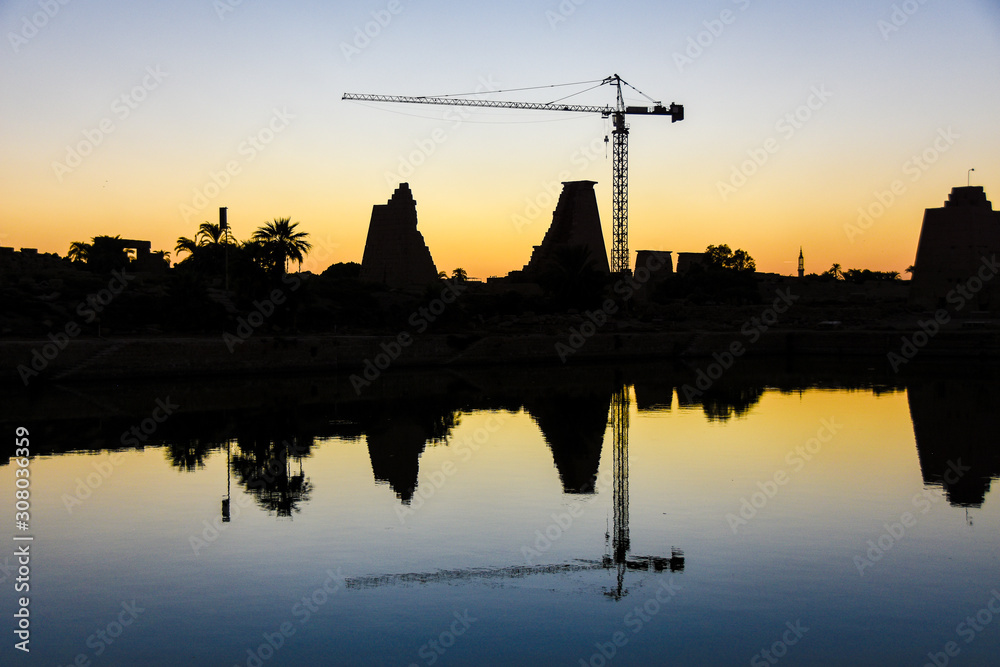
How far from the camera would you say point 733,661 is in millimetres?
6047

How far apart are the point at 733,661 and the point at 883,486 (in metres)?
6.59

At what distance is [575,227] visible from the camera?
50.9 metres

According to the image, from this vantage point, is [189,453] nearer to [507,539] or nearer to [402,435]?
[402,435]

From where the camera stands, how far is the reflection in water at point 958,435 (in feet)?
38.7

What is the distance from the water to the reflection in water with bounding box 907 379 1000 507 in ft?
0.30

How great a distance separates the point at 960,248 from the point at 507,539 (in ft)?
138

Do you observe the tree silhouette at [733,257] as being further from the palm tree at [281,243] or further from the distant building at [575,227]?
the palm tree at [281,243]

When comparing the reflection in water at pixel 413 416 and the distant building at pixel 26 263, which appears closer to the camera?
the reflection in water at pixel 413 416

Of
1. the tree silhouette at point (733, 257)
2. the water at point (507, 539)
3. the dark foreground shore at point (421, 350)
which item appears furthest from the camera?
the tree silhouette at point (733, 257)

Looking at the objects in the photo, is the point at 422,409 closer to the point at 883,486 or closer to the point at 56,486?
the point at 56,486

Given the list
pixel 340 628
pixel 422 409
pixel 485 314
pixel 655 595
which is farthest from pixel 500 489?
pixel 485 314

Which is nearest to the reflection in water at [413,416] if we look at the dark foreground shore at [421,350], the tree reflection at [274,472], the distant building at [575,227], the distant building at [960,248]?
the tree reflection at [274,472]

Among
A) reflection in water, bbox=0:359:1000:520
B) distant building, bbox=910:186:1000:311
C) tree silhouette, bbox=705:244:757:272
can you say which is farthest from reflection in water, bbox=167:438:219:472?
tree silhouette, bbox=705:244:757:272

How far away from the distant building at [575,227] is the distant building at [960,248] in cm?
1653
